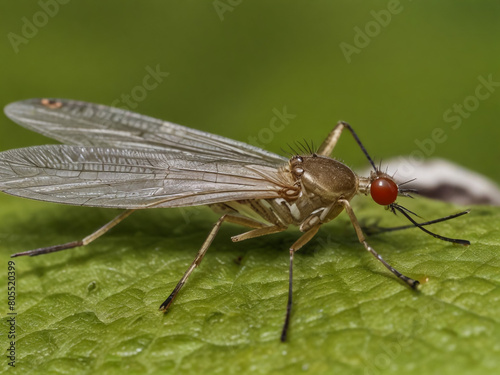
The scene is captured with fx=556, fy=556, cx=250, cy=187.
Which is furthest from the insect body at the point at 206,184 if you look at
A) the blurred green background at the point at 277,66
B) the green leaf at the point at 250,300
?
the blurred green background at the point at 277,66

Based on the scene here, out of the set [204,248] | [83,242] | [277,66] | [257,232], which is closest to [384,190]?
[257,232]

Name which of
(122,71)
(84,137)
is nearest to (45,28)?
(122,71)

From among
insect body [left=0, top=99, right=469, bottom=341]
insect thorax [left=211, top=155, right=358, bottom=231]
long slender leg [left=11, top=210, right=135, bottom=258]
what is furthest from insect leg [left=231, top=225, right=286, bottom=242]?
long slender leg [left=11, top=210, right=135, bottom=258]

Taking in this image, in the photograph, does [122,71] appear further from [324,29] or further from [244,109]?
[324,29]

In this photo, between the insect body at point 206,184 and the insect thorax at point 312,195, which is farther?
the insect thorax at point 312,195

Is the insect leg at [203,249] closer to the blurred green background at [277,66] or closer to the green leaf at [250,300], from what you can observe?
the green leaf at [250,300]
